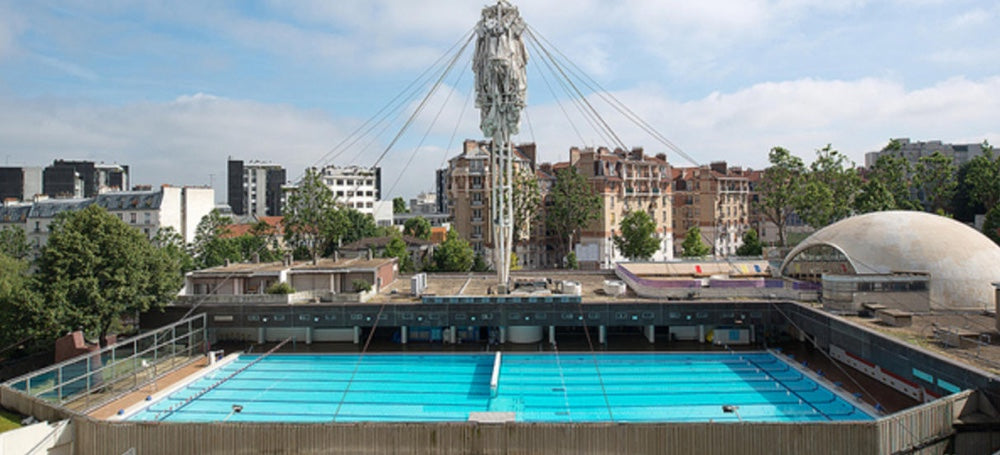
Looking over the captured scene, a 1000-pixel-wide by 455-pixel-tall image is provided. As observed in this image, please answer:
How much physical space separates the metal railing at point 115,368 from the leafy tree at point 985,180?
74.7 metres

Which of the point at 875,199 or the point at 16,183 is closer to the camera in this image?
the point at 875,199

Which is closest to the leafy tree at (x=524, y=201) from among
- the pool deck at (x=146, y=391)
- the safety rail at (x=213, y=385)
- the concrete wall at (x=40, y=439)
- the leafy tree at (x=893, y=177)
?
the safety rail at (x=213, y=385)

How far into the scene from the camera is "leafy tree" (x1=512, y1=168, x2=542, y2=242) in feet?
215

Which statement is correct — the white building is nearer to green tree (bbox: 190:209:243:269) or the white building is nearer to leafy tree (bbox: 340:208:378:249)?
leafy tree (bbox: 340:208:378:249)

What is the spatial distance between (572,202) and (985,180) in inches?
1701

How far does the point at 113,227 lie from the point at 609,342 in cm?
2691

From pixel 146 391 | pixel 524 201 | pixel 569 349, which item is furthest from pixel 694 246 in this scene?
pixel 146 391

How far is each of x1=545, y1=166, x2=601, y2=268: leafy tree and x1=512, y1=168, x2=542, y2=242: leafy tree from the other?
2.33 meters

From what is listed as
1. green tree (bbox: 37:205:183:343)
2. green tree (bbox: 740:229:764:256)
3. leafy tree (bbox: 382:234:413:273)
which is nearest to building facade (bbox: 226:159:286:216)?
→ leafy tree (bbox: 382:234:413:273)

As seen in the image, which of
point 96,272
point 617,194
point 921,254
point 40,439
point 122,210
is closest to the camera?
point 40,439

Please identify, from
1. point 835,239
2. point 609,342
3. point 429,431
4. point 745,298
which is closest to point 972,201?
point 835,239

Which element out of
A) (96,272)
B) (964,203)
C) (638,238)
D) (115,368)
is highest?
(964,203)

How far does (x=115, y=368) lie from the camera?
2688 centimetres

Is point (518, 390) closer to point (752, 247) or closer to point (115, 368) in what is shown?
point (115, 368)
